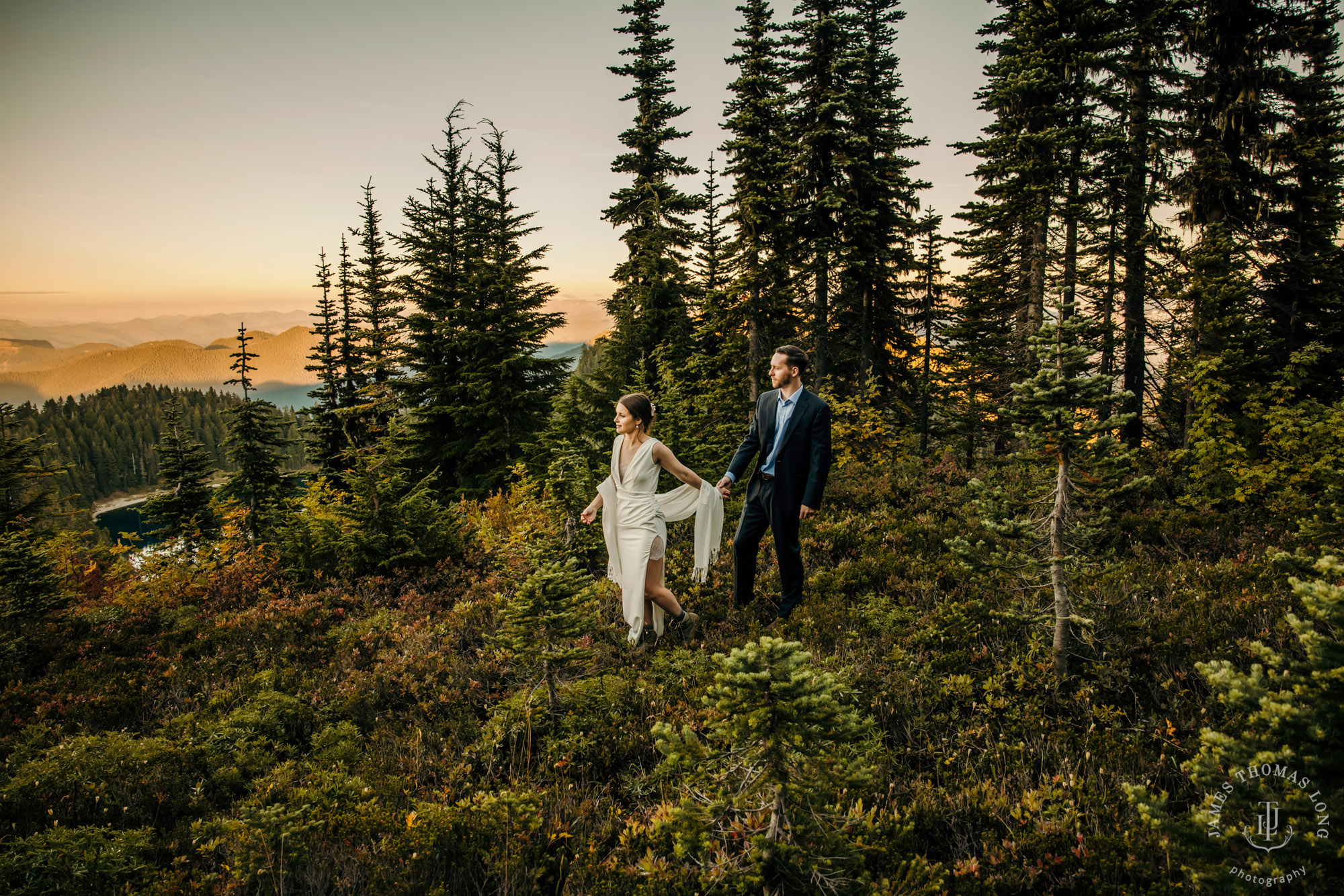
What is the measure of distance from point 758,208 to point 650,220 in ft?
22.5

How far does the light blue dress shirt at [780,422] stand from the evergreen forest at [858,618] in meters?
1.62

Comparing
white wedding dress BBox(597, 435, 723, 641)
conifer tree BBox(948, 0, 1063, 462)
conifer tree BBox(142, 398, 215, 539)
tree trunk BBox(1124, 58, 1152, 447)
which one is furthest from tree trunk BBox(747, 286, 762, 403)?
conifer tree BBox(142, 398, 215, 539)

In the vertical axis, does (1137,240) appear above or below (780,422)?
above

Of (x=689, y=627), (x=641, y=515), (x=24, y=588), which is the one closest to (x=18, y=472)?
(x=24, y=588)

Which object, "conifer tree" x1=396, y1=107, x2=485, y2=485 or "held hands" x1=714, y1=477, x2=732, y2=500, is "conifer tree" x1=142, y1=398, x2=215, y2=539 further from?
"held hands" x1=714, y1=477, x2=732, y2=500

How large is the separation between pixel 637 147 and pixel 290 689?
22.2m

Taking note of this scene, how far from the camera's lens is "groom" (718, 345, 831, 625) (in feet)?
17.8

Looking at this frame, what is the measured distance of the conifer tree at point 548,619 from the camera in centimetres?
417

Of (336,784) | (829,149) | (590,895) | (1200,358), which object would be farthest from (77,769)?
(829,149)

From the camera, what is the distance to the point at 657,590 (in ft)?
18.0

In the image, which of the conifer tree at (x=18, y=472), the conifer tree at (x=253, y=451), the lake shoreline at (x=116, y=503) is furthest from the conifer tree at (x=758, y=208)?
the lake shoreline at (x=116, y=503)

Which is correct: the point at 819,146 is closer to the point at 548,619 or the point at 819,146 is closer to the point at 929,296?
the point at 929,296

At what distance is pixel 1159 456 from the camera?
40.3ft

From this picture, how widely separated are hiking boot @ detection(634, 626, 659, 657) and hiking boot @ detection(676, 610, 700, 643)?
0.27 metres
